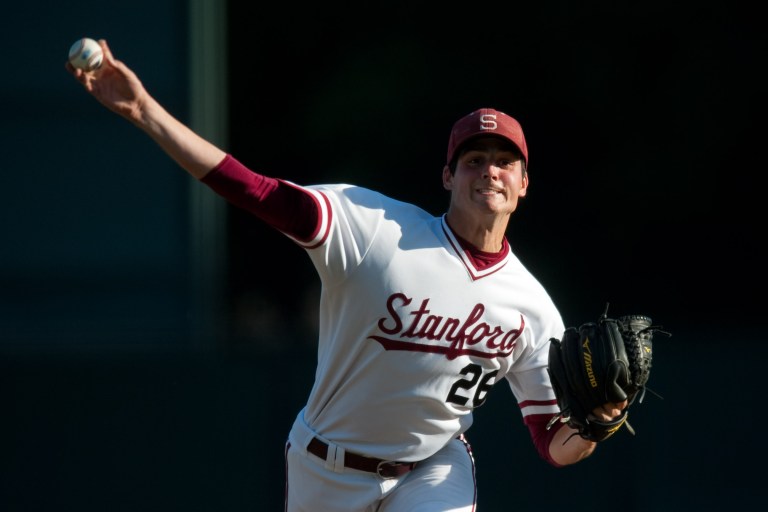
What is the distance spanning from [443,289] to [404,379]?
29 cm

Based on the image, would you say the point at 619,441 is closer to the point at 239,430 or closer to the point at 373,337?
the point at 239,430

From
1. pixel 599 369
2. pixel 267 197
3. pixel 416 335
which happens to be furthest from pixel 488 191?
pixel 267 197

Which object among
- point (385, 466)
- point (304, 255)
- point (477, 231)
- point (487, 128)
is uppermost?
point (487, 128)

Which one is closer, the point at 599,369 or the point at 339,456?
the point at 599,369

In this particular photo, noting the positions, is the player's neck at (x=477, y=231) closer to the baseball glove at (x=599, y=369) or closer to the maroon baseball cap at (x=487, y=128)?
the maroon baseball cap at (x=487, y=128)

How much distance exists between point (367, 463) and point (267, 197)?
3.04ft

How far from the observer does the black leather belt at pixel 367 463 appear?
147 inches

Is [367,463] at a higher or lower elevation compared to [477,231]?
lower

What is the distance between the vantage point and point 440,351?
3652mm

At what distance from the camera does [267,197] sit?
3320 millimetres

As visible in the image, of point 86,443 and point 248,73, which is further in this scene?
point 248,73

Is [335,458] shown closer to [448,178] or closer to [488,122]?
[448,178]

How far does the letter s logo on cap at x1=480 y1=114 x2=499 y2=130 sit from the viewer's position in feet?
12.3

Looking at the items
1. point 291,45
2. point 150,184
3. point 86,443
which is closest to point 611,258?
point 291,45
